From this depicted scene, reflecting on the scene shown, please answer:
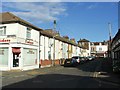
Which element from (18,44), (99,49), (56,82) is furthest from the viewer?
(99,49)

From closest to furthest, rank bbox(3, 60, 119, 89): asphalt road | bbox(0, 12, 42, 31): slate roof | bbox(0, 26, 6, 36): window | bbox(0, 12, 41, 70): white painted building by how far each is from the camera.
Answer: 1. bbox(3, 60, 119, 89): asphalt road
2. bbox(0, 12, 41, 70): white painted building
3. bbox(0, 12, 42, 31): slate roof
4. bbox(0, 26, 6, 36): window

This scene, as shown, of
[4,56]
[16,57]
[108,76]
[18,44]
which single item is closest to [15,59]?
[16,57]

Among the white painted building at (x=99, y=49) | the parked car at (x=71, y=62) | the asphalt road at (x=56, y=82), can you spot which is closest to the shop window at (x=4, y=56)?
the asphalt road at (x=56, y=82)

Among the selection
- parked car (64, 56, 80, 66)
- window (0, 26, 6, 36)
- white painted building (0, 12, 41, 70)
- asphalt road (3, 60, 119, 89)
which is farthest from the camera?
parked car (64, 56, 80, 66)

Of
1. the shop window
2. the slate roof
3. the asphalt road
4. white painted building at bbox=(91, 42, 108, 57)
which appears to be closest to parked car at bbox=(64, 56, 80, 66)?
the slate roof

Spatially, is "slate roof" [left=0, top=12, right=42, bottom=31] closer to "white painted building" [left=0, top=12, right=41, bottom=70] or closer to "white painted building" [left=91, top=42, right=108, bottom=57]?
"white painted building" [left=0, top=12, right=41, bottom=70]

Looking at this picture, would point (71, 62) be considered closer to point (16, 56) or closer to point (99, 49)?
point (16, 56)

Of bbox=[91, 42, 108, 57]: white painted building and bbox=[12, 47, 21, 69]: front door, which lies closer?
bbox=[12, 47, 21, 69]: front door

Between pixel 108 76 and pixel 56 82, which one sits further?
pixel 108 76

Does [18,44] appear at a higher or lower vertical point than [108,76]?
higher

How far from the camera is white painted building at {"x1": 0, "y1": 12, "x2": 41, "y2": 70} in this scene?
3034 centimetres

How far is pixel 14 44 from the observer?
30328 mm

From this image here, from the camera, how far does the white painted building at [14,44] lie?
30344mm

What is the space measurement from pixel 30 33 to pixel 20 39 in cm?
395
